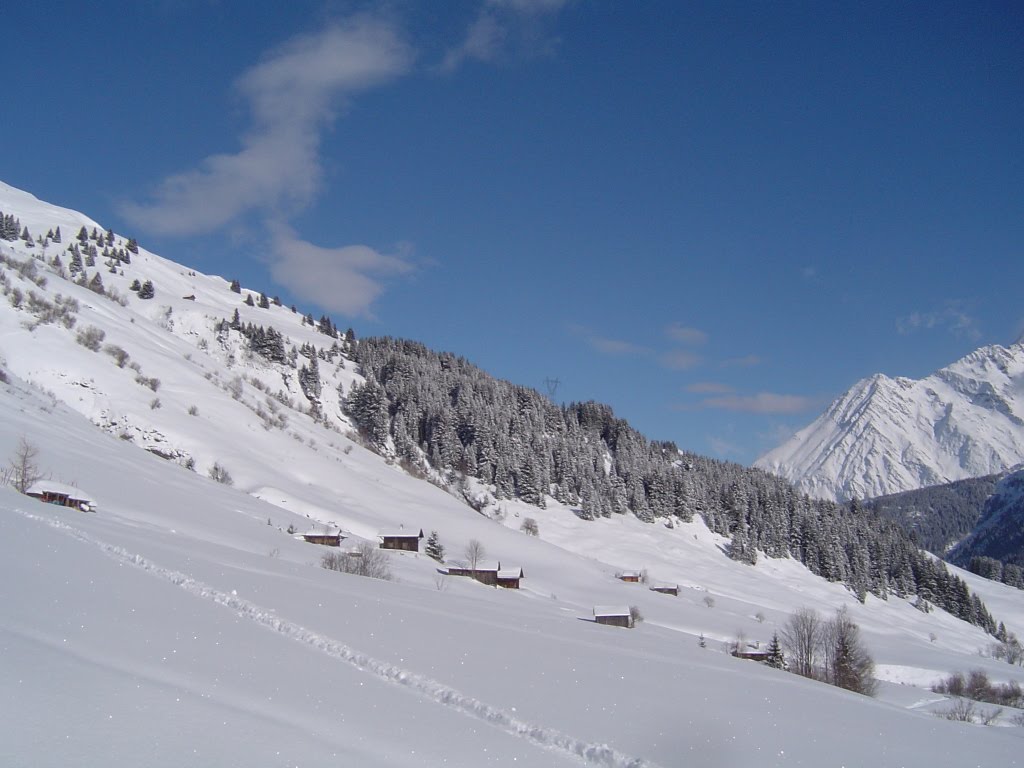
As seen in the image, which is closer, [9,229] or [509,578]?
[509,578]

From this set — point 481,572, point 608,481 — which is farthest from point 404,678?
point 608,481

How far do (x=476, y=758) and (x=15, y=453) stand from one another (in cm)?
2547

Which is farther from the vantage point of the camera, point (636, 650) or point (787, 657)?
point (787, 657)

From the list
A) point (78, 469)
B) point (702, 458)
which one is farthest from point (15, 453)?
point (702, 458)

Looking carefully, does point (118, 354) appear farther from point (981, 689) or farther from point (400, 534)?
point (981, 689)

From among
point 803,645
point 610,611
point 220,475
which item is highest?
point 220,475

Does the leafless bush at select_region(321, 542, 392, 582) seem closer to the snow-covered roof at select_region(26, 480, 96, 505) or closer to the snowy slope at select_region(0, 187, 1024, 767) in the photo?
the snowy slope at select_region(0, 187, 1024, 767)

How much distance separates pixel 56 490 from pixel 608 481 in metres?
79.2

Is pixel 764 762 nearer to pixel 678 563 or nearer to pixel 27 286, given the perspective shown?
pixel 27 286

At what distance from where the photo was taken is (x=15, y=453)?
25234 millimetres

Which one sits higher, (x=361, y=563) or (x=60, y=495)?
(x=60, y=495)

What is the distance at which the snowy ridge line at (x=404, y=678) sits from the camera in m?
7.67

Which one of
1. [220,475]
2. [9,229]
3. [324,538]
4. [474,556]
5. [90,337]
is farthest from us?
[9,229]

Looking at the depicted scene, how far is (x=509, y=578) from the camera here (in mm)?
43188
